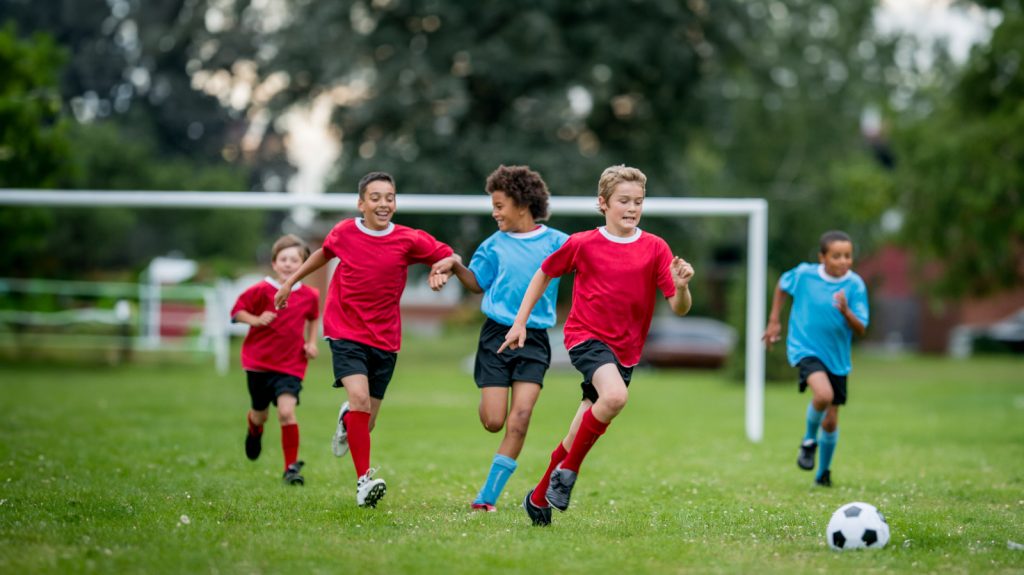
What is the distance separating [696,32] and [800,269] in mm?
22747

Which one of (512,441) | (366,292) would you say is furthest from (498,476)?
(366,292)

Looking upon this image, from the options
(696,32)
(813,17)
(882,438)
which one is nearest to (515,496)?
(882,438)

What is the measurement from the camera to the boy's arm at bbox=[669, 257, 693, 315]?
264 inches

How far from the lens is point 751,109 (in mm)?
41188

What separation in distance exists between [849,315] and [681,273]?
2917 mm

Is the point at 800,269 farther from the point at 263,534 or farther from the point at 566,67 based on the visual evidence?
the point at 566,67

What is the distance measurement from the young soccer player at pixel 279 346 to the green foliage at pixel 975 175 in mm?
16442

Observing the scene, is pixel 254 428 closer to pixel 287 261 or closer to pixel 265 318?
pixel 265 318

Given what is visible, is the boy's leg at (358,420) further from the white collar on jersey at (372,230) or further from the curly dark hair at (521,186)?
the curly dark hair at (521,186)

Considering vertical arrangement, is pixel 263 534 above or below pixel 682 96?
below

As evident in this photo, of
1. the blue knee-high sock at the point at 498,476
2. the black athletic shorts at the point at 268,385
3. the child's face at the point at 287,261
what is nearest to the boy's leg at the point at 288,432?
the black athletic shorts at the point at 268,385

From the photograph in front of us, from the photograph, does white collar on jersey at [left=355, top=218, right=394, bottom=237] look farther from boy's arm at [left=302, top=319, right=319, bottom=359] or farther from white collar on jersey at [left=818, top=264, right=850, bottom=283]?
white collar on jersey at [left=818, top=264, right=850, bottom=283]

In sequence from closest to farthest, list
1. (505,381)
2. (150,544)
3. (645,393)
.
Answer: (150,544) < (505,381) < (645,393)

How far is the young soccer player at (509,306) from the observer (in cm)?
760
